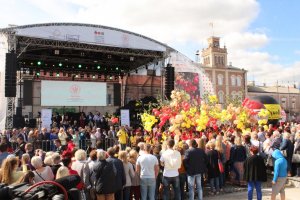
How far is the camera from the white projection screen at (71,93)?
2034 cm

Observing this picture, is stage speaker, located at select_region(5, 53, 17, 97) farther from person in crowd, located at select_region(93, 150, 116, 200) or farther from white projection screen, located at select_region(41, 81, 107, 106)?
person in crowd, located at select_region(93, 150, 116, 200)

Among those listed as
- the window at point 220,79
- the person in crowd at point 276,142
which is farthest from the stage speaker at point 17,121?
the window at point 220,79

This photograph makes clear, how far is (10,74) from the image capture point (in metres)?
15.7

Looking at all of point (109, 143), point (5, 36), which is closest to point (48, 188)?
point (109, 143)

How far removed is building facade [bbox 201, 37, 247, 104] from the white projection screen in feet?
124

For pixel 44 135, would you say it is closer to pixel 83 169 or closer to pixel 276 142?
pixel 83 169

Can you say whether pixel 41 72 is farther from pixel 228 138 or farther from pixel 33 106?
pixel 228 138

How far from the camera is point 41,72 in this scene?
84.3ft

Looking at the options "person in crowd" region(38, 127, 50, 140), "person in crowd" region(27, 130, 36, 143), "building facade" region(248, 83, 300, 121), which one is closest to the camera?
"person in crowd" region(27, 130, 36, 143)

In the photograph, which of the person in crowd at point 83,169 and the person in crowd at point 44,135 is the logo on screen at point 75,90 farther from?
the person in crowd at point 83,169

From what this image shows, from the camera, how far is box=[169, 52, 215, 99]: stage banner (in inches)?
851

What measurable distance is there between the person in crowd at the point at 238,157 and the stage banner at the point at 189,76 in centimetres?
1200

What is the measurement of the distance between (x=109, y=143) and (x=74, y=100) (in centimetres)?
599

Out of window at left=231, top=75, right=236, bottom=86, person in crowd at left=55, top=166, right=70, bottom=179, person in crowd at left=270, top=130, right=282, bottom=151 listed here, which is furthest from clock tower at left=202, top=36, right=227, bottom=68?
person in crowd at left=55, top=166, right=70, bottom=179
